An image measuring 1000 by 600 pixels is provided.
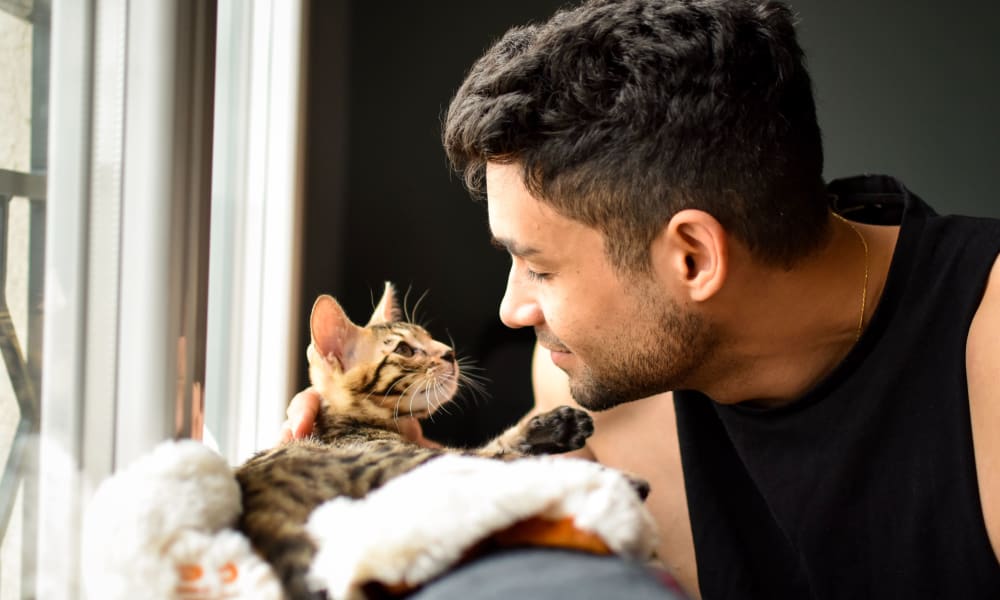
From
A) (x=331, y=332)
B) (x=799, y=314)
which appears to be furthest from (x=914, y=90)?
(x=331, y=332)

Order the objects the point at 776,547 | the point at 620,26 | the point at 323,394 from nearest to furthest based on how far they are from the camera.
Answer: the point at 620,26 < the point at 323,394 < the point at 776,547

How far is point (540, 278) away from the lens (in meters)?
1.00

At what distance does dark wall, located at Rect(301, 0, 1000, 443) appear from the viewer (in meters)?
1.67

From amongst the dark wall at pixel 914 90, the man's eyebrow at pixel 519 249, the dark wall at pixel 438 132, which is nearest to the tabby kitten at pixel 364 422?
the man's eyebrow at pixel 519 249

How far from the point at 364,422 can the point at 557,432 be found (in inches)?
10.6

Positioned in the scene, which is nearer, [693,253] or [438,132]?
[693,253]

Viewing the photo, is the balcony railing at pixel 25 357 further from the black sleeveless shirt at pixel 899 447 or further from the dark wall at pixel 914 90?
the dark wall at pixel 914 90

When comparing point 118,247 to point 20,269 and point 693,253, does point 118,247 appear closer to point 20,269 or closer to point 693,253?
point 20,269

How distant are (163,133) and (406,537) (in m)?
A: 0.54

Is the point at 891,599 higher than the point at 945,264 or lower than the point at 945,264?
→ lower

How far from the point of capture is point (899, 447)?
981 millimetres

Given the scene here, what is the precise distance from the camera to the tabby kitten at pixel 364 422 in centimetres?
54

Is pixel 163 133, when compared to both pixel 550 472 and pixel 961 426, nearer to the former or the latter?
pixel 550 472

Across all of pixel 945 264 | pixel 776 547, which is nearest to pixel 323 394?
pixel 776 547
